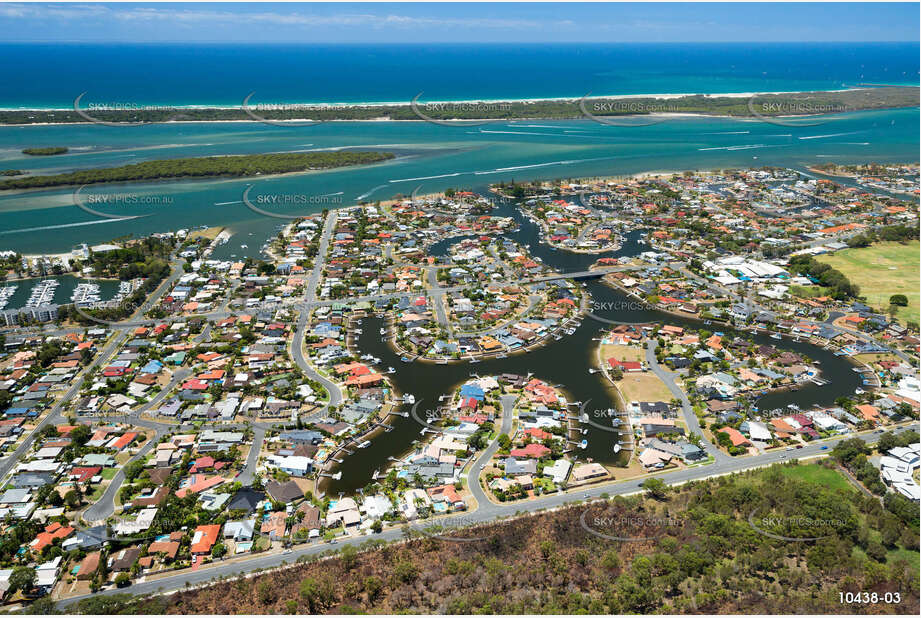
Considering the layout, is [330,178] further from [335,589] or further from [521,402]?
[335,589]

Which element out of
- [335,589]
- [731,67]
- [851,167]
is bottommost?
[335,589]

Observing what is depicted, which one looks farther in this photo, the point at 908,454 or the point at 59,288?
the point at 59,288

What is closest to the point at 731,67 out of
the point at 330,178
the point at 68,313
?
the point at 330,178

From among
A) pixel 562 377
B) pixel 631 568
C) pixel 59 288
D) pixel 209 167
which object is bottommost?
pixel 631 568

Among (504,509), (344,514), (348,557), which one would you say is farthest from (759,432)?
(348,557)

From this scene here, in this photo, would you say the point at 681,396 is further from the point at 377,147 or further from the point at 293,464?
the point at 377,147

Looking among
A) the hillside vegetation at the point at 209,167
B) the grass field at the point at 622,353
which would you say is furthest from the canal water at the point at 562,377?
the hillside vegetation at the point at 209,167

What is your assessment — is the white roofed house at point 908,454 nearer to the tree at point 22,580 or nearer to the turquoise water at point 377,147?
the tree at point 22,580
